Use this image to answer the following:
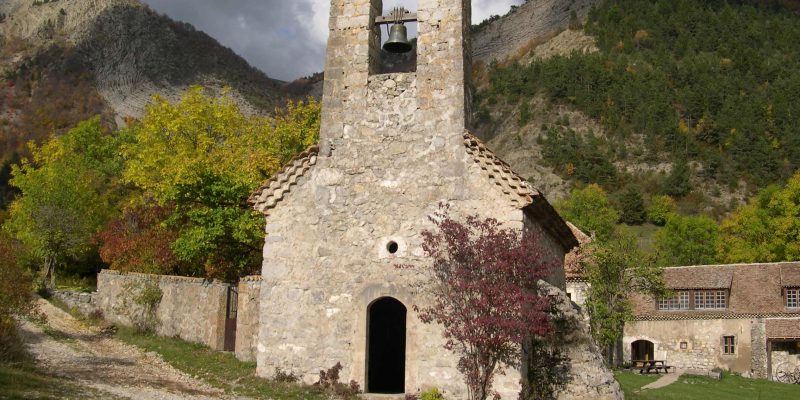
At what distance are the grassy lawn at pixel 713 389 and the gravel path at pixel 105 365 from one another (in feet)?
38.2

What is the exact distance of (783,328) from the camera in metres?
34.2

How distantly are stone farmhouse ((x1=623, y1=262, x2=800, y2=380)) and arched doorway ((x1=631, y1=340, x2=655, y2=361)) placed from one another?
0.05 metres

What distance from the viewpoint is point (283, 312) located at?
44.5ft

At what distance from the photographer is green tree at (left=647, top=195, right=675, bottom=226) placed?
76062 mm

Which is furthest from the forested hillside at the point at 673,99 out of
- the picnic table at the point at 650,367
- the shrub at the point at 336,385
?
the shrub at the point at 336,385

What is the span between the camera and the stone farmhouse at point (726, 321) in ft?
113

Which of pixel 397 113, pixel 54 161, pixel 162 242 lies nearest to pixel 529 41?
pixel 54 161

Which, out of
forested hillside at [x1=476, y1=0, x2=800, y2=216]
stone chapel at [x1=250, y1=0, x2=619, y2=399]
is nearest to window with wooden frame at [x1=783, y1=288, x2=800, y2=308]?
stone chapel at [x1=250, y1=0, x2=619, y2=399]

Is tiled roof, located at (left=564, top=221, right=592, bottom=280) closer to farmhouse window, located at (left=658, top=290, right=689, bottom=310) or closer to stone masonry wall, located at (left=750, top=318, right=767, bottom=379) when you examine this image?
farmhouse window, located at (left=658, top=290, right=689, bottom=310)

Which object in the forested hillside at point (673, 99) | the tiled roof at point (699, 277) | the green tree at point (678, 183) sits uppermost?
the forested hillside at point (673, 99)

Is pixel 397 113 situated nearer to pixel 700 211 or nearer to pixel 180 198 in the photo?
pixel 180 198

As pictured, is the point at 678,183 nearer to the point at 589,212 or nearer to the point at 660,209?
the point at 660,209

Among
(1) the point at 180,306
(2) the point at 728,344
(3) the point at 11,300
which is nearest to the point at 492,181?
(3) the point at 11,300

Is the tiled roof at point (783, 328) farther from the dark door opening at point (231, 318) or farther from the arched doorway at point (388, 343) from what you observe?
the dark door opening at point (231, 318)
